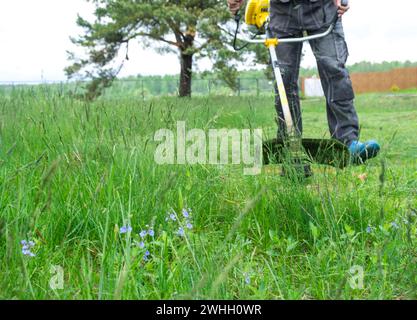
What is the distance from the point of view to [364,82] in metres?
37.8

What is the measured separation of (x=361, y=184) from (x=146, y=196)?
102 cm

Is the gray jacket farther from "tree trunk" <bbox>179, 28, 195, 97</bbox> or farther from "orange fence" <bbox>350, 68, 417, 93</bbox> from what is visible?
"orange fence" <bbox>350, 68, 417, 93</bbox>

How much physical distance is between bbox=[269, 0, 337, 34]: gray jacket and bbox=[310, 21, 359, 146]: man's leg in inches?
3.6

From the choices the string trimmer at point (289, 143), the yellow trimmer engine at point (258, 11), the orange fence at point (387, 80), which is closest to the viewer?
the string trimmer at point (289, 143)

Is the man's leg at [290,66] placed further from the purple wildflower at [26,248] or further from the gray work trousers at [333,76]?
the purple wildflower at [26,248]

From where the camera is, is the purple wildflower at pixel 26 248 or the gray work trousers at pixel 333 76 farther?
the gray work trousers at pixel 333 76

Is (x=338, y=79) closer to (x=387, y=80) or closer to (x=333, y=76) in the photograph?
(x=333, y=76)

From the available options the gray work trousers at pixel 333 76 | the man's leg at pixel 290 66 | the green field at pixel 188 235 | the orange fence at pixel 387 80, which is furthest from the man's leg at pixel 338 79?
the orange fence at pixel 387 80

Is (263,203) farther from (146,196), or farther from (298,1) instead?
(298,1)

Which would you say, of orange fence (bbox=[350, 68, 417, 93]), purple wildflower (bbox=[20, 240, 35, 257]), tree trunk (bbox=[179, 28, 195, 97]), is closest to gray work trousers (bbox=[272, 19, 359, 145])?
purple wildflower (bbox=[20, 240, 35, 257])

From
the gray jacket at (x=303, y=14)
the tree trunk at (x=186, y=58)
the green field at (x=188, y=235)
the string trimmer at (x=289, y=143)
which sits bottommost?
the green field at (x=188, y=235)

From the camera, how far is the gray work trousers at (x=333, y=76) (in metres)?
3.36

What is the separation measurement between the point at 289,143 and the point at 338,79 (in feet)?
3.69
